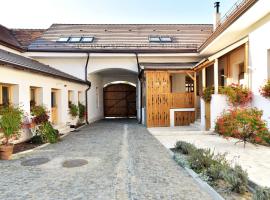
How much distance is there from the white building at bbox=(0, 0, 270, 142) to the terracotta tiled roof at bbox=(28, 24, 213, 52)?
59 mm

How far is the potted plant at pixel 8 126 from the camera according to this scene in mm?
6328

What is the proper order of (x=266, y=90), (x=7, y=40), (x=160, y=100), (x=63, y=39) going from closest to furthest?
(x=266, y=90) → (x=160, y=100) → (x=7, y=40) → (x=63, y=39)

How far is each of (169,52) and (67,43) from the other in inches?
258

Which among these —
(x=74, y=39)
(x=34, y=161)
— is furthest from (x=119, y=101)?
(x=34, y=161)

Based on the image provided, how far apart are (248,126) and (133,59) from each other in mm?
9750

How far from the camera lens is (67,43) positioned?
639 inches

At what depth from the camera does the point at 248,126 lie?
7.16m

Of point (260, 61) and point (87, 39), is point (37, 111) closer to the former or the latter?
point (260, 61)

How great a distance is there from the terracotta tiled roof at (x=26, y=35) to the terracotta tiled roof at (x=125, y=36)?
614mm

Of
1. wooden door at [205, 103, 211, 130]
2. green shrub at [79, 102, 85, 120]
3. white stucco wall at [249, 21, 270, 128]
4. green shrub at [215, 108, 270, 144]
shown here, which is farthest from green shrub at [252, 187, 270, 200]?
green shrub at [79, 102, 85, 120]

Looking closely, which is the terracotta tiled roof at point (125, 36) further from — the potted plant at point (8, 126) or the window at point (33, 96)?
the potted plant at point (8, 126)

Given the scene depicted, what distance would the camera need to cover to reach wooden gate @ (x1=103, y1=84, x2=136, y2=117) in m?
23.1

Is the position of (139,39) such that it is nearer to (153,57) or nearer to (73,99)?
(153,57)

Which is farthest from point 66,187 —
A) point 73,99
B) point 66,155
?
point 73,99
